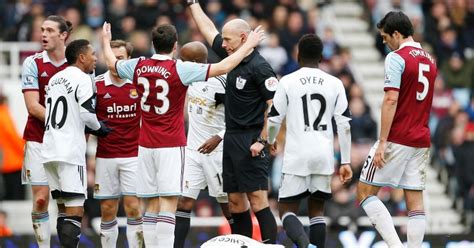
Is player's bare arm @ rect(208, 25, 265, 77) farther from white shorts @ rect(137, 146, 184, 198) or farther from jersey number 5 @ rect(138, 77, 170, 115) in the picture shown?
white shorts @ rect(137, 146, 184, 198)

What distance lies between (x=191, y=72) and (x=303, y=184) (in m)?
1.77

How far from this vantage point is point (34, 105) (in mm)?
15352

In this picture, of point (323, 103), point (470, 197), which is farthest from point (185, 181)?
point (470, 197)

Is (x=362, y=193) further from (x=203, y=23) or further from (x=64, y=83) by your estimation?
(x=64, y=83)

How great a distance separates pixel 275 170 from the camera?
2208 centimetres

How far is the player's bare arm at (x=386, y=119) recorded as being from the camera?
14.7m

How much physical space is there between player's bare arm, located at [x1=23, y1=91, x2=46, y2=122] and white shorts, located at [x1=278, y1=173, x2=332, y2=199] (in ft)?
9.51

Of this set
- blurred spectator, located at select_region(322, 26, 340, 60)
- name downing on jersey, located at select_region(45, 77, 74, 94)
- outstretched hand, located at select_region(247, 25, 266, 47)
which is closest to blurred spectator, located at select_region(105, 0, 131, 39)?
blurred spectator, located at select_region(322, 26, 340, 60)

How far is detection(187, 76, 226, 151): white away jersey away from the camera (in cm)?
1580

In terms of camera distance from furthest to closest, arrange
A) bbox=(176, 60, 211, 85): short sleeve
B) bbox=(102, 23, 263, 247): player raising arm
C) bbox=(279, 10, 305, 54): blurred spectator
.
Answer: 1. bbox=(279, 10, 305, 54): blurred spectator
2. bbox=(102, 23, 263, 247): player raising arm
3. bbox=(176, 60, 211, 85): short sleeve

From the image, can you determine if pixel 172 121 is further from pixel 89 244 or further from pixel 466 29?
pixel 466 29

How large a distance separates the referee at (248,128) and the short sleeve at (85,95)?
1.55 metres

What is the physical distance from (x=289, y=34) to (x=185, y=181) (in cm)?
940

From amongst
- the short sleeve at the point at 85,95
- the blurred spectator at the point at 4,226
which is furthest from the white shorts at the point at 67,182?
the blurred spectator at the point at 4,226
